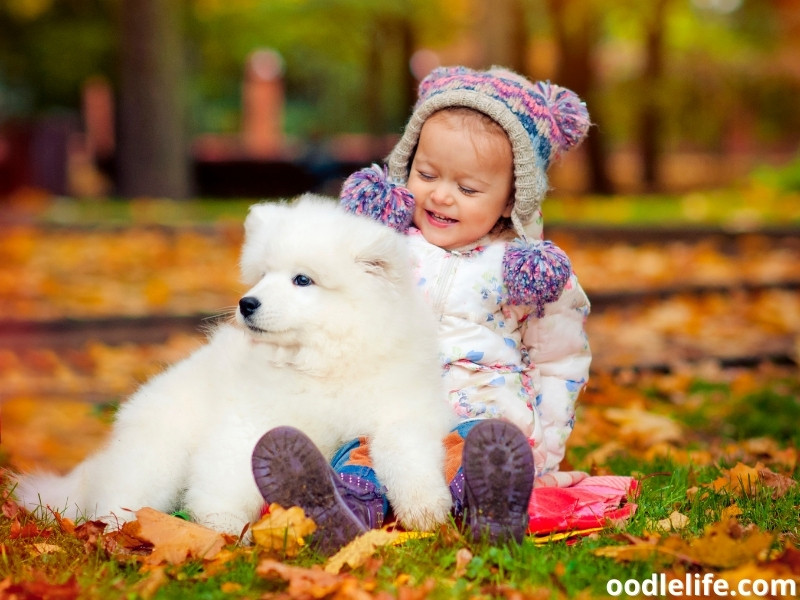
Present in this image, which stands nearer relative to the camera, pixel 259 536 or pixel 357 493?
pixel 259 536

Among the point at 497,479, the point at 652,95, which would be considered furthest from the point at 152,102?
the point at 497,479

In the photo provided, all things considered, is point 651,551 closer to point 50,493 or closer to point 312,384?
point 312,384

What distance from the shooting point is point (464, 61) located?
25594mm

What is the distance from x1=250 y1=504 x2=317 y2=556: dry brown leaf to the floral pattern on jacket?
874mm

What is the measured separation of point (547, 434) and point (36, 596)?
6.35ft

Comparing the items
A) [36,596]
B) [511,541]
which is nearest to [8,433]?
[36,596]

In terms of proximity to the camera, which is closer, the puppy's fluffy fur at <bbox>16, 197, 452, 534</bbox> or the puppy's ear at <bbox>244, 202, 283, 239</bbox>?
the puppy's fluffy fur at <bbox>16, 197, 452, 534</bbox>

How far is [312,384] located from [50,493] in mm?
1236

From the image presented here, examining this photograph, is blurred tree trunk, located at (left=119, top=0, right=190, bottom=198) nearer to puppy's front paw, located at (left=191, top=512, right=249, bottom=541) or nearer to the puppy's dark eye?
the puppy's dark eye

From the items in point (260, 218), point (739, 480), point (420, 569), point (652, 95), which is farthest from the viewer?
point (652, 95)

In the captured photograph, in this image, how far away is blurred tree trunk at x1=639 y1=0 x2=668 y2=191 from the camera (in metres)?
20.8

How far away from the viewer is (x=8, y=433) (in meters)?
5.58

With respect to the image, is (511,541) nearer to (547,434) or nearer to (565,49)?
(547,434)

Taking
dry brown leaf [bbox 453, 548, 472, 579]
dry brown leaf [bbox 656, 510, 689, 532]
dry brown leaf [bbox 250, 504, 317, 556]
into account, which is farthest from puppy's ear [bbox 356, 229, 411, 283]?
dry brown leaf [bbox 656, 510, 689, 532]
